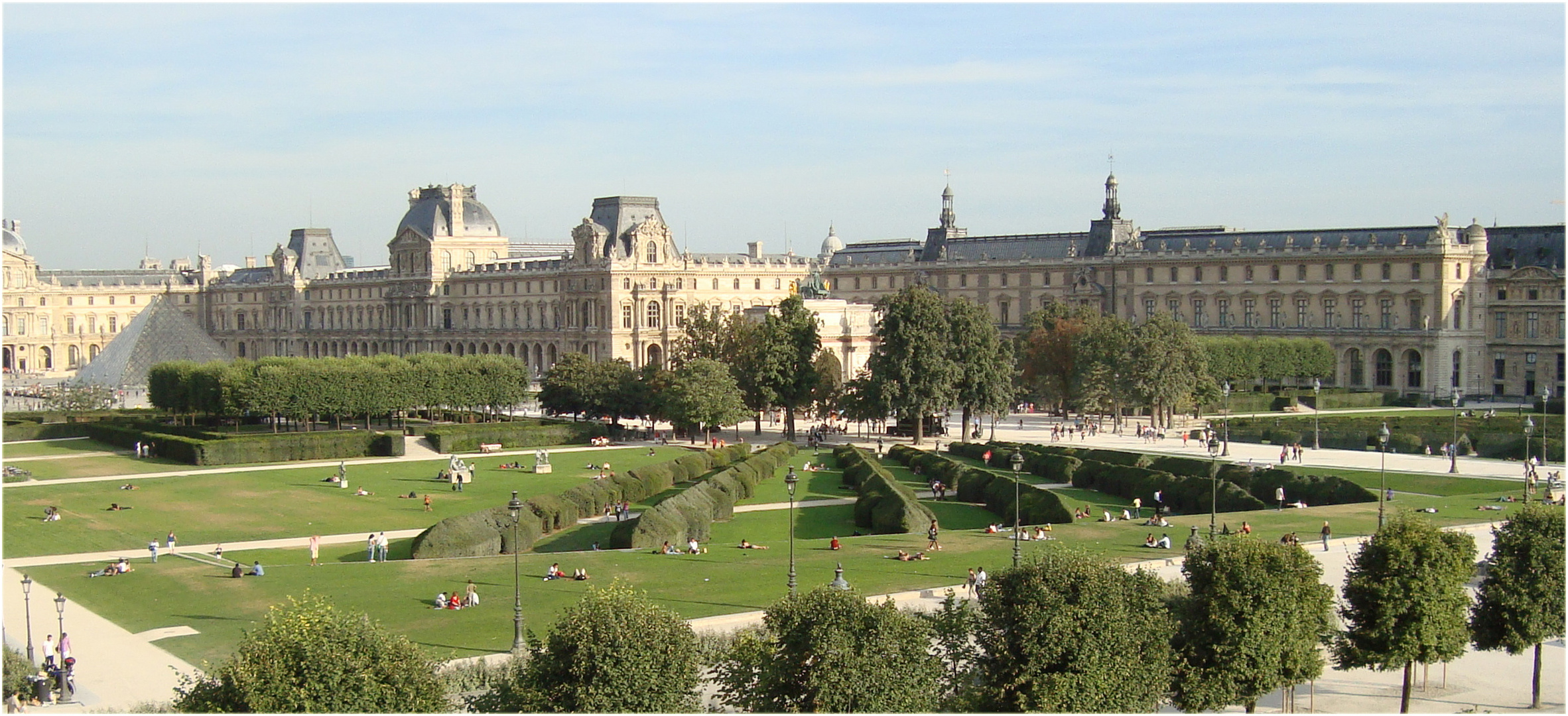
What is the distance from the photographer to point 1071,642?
25531 millimetres

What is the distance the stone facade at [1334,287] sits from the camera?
91.4 metres

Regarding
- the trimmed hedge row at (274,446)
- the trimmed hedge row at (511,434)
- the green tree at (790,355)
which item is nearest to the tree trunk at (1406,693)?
the green tree at (790,355)

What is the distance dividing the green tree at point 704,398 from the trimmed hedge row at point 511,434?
15.7 ft

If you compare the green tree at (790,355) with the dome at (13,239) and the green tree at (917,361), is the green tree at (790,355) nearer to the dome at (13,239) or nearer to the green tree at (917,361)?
the green tree at (917,361)

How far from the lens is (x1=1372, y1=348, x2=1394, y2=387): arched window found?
3725 inches

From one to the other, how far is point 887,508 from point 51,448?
47506 millimetres

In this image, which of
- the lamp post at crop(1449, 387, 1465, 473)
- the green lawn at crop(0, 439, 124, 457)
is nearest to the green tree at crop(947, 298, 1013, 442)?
the lamp post at crop(1449, 387, 1465, 473)

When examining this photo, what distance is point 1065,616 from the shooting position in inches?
1014

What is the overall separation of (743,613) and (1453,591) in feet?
46.4

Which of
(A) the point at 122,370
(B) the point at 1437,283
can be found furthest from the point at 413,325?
(B) the point at 1437,283

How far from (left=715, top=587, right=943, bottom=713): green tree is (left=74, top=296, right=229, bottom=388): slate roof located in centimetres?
9004

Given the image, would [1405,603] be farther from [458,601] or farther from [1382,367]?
[1382,367]

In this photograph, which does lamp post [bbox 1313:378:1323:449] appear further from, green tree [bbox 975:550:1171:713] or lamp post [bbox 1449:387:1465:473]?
green tree [bbox 975:550:1171:713]

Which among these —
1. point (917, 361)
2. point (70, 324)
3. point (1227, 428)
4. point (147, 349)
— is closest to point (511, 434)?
point (917, 361)
